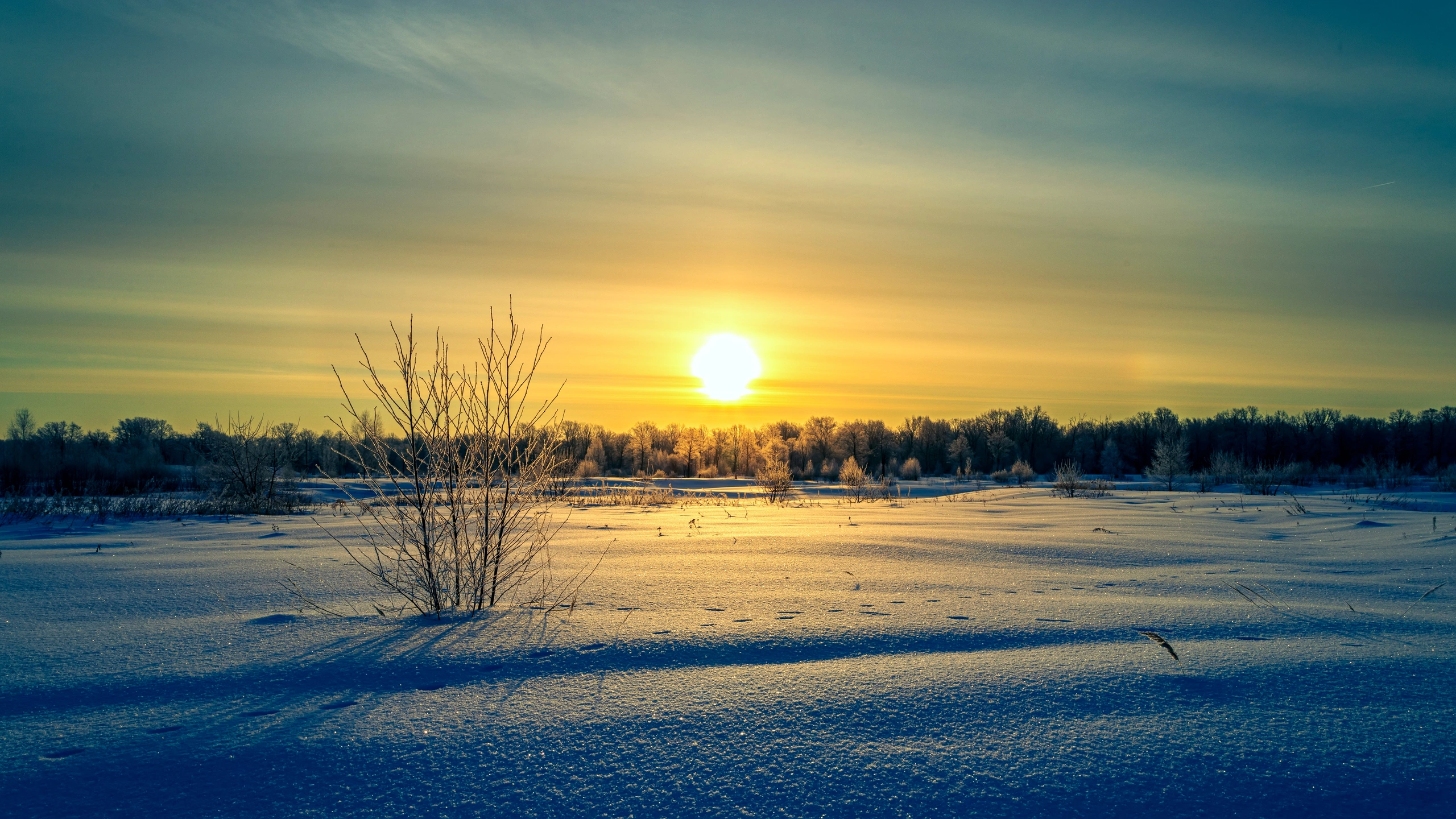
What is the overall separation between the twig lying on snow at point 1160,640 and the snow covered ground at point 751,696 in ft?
0.18

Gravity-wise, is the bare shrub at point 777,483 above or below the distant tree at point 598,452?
below

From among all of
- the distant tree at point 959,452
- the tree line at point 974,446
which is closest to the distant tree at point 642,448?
the tree line at point 974,446

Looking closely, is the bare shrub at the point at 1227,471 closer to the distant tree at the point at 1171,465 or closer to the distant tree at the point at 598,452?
the distant tree at the point at 1171,465

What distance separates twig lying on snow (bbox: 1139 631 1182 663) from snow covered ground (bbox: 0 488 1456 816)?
53 millimetres

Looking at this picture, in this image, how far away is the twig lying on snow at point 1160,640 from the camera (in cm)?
314

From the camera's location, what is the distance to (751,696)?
267 cm

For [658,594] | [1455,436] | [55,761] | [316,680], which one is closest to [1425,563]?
[658,594]

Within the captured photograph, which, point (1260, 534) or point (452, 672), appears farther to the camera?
point (1260, 534)

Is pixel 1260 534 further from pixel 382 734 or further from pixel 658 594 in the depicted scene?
pixel 382 734

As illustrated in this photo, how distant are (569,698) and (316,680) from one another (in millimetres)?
1107

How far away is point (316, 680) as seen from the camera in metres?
2.89

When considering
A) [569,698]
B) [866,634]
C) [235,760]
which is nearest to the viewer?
[235,760]

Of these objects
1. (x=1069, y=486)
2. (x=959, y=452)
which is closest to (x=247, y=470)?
(x=1069, y=486)

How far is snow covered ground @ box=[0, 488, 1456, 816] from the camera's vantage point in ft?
6.49
